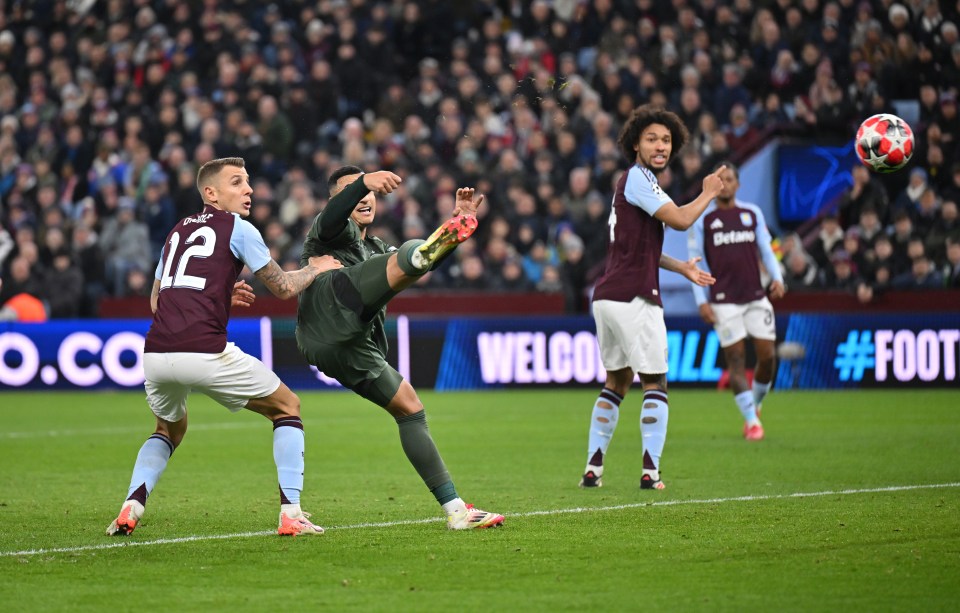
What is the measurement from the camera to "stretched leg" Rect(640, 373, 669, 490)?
9.41 metres

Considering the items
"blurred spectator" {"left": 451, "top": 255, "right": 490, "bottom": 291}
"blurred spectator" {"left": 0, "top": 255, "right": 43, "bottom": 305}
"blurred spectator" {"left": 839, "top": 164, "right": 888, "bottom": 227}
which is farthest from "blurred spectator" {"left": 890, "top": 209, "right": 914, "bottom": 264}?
"blurred spectator" {"left": 0, "top": 255, "right": 43, "bottom": 305}

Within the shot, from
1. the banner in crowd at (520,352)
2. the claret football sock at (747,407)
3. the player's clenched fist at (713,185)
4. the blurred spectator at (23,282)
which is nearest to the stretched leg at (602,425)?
the player's clenched fist at (713,185)

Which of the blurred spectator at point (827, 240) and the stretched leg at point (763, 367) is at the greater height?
the blurred spectator at point (827, 240)

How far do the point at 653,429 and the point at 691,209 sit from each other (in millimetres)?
1490

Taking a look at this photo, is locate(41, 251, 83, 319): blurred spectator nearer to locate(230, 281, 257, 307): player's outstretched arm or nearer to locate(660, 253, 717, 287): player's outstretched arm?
locate(660, 253, 717, 287): player's outstretched arm

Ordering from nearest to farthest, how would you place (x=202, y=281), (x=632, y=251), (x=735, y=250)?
1. (x=202, y=281)
2. (x=632, y=251)
3. (x=735, y=250)

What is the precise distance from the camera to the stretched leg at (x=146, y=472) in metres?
7.59

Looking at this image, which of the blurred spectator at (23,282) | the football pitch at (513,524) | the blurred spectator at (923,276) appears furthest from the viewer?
the blurred spectator at (23,282)

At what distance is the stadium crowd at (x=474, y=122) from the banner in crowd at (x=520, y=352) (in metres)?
0.91

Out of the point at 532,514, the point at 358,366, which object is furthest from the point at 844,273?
the point at 358,366

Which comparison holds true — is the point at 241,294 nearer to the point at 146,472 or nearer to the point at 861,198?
the point at 146,472

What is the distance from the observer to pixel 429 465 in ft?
25.3

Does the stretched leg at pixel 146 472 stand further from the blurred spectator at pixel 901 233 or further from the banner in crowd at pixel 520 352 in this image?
the blurred spectator at pixel 901 233

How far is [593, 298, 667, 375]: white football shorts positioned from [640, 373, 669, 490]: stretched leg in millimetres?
88
